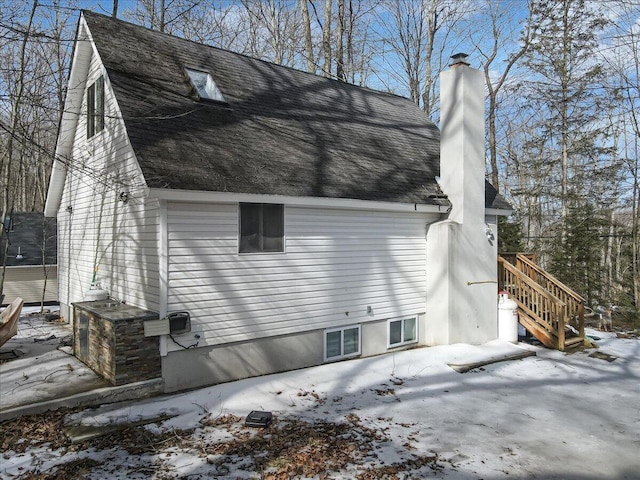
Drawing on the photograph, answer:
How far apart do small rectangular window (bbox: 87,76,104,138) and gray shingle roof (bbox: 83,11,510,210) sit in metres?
0.88

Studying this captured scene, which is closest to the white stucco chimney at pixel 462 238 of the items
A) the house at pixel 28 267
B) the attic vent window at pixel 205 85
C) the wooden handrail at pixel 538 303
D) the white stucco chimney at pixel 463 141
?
the white stucco chimney at pixel 463 141

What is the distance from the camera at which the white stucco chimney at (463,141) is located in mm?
9547

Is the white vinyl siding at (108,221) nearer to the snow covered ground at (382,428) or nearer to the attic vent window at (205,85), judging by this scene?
the attic vent window at (205,85)

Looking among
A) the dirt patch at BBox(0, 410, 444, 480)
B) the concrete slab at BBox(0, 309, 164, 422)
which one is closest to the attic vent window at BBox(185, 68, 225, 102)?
the concrete slab at BBox(0, 309, 164, 422)

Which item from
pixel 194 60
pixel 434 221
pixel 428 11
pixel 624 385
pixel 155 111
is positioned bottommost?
pixel 624 385

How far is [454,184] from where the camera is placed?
381 inches

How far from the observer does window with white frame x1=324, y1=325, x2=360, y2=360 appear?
8.37 metres

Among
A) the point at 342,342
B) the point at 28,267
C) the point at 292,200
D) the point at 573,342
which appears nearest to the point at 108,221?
the point at 292,200

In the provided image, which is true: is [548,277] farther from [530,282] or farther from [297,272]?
[297,272]

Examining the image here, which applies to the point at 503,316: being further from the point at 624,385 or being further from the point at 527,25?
the point at 527,25

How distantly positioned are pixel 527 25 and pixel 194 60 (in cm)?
1583

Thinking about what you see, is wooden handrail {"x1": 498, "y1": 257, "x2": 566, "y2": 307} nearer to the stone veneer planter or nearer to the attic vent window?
the attic vent window

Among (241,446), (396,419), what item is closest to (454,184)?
(396,419)

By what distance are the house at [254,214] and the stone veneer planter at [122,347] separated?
49 mm
